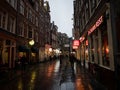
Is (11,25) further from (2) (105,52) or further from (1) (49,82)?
(2) (105,52)

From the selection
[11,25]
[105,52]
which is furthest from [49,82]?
[11,25]

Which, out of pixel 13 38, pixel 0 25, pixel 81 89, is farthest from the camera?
pixel 13 38

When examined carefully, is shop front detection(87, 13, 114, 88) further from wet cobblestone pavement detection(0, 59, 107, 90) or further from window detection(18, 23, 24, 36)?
window detection(18, 23, 24, 36)

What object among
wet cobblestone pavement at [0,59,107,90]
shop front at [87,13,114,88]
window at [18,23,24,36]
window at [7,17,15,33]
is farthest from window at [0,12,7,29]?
shop front at [87,13,114,88]

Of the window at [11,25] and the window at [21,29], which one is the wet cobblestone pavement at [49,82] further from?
the window at [21,29]

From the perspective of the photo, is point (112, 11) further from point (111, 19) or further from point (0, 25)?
point (0, 25)

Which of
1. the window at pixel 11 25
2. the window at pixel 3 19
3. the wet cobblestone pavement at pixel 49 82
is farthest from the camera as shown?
the window at pixel 11 25

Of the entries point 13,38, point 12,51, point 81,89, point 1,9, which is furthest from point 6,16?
point 81,89

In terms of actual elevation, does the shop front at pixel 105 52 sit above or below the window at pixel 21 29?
below

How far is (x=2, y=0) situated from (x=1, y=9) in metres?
1.02

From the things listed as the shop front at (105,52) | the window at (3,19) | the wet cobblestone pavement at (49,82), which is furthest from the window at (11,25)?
the shop front at (105,52)

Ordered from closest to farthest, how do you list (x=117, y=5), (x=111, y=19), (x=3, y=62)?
(x=117, y=5)
(x=111, y=19)
(x=3, y=62)

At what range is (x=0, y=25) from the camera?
714 inches

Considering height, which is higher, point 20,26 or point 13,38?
point 20,26
